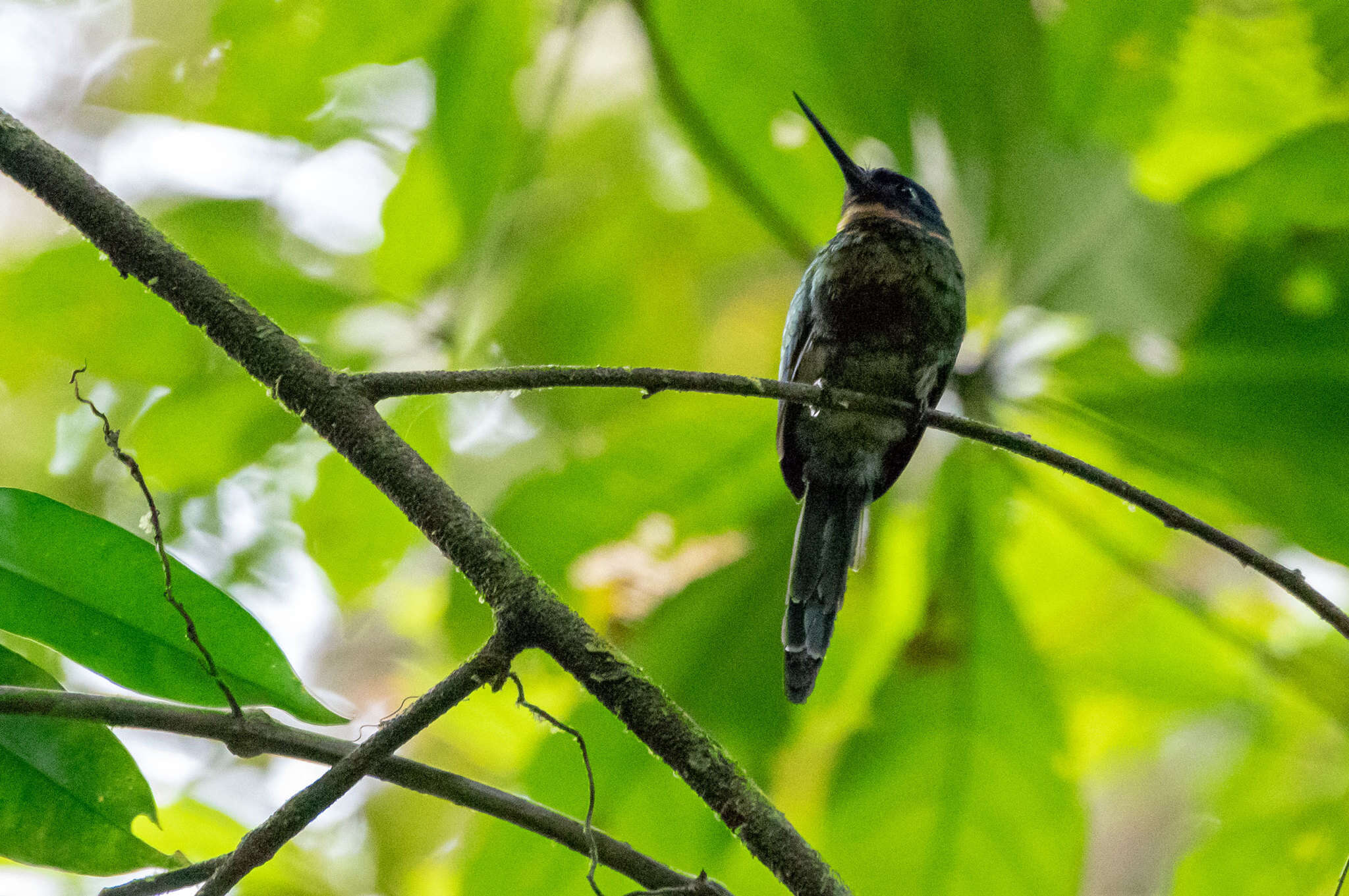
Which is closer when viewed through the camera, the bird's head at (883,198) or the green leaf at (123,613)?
the green leaf at (123,613)

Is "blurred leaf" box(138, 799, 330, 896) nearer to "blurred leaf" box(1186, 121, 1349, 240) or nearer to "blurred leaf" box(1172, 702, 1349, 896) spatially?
"blurred leaf" box(1172, 702, 1349, 896)

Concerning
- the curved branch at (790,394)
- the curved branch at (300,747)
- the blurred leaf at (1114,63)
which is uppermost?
the blurred leaf at (1114,63)

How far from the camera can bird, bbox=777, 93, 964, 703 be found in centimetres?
236

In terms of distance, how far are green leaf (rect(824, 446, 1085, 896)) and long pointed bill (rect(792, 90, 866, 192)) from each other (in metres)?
0.69

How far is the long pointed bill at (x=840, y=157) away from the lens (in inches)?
86.7

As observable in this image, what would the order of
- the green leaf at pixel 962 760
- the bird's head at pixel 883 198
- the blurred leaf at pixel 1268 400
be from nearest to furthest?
the blurred leaf at pixel 1268 400 → the green leaf at pixel 962 760 → the bird's head at pixel 883 198

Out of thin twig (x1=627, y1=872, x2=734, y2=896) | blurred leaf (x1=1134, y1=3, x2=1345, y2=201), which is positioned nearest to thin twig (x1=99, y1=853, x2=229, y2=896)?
thin twig (x1=627, y1=872, x2=734, y2=896)

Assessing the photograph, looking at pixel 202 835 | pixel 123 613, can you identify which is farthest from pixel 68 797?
pixel 202 835

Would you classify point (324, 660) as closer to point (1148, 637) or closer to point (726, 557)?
point (726, 557)

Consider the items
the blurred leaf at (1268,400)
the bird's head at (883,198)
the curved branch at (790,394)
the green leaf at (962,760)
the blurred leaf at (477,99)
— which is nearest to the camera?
the curved branch at (790,394)

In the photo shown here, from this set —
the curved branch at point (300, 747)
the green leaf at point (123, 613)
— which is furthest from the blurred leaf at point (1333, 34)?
the green leaf at point (123, 613)

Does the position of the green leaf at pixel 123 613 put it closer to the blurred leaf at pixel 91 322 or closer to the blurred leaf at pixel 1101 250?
the blurred leaf at pixel 91 322

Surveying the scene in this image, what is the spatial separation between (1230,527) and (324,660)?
2.91m

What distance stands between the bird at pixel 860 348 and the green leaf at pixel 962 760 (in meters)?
0.23
